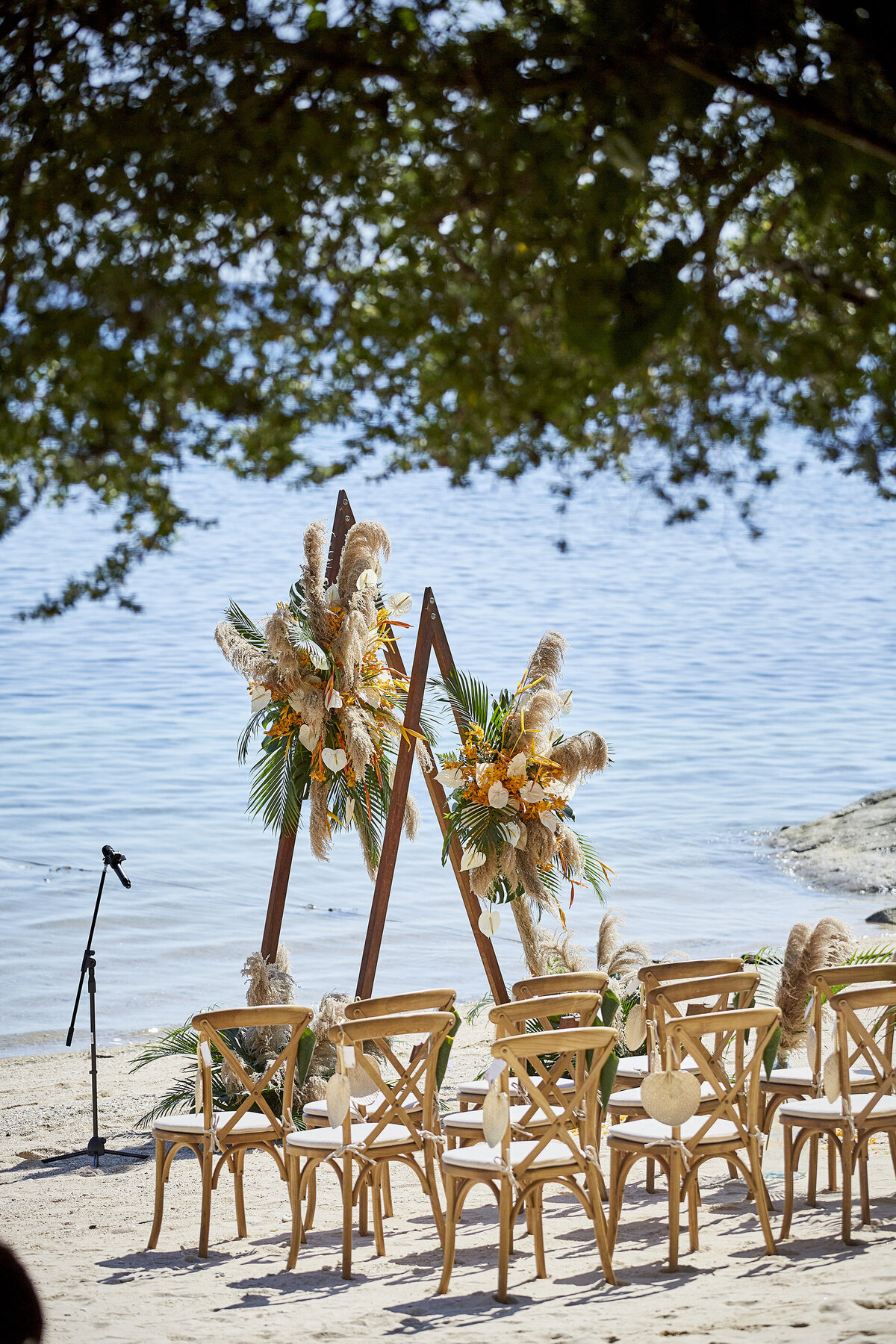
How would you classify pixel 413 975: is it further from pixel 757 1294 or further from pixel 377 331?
pixel 377 331

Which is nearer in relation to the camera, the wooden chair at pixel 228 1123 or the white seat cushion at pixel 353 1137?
the white seat cushion at pixel 353 1137

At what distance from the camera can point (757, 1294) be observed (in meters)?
4.24

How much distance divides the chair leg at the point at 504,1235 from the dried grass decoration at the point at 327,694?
241 cm

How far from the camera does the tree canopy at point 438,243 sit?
8.38 ft

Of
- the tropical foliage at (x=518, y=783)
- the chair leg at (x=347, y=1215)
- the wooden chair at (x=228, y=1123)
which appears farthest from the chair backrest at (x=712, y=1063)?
the tropical foliage at (x=518, y=783)

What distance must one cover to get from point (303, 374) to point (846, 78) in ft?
3.66

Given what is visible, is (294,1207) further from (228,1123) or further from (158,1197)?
(158,1197)

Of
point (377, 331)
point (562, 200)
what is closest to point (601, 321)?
point (562, 200)

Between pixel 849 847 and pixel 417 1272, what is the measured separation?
41.6 ft

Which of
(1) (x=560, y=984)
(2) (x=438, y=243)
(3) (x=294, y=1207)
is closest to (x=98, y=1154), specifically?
(3) (x=294, y=1207)

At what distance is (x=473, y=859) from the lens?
6.82 m

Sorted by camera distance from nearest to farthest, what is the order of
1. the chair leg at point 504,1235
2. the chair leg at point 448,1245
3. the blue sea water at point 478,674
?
the chair leg at point 504,1235
the chair leg at point 448,1245
the blue sea water at point 478,674

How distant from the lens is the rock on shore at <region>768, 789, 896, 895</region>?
50.3 feet

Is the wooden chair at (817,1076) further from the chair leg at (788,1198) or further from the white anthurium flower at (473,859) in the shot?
the white anthurium flower at (473,859)
